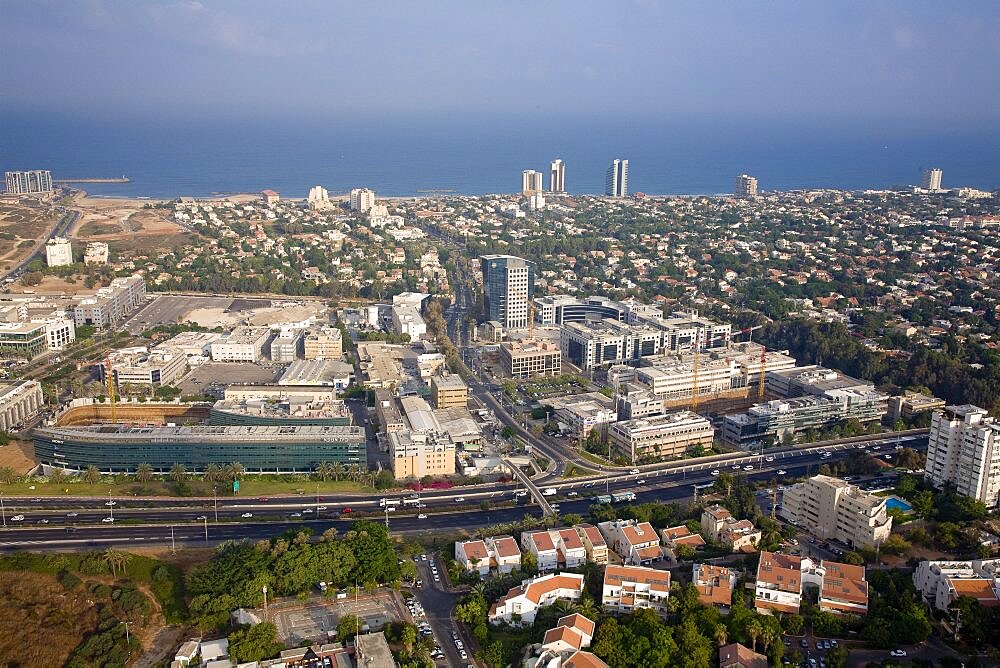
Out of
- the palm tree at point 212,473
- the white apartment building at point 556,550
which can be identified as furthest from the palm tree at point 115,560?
the white apartment building at point 556,550

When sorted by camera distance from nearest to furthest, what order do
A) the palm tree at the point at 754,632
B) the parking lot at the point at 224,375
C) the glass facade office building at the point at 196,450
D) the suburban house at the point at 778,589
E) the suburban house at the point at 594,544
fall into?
the palm tree at the point at 754,632 → the suburban house at the point at 778,589 → the suburban house at the point at 594,544 → the glass facade office building at the point at 196,450 → the parking lot at the point at 224,375

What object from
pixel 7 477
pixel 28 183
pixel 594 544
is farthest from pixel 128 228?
pixel 594 544

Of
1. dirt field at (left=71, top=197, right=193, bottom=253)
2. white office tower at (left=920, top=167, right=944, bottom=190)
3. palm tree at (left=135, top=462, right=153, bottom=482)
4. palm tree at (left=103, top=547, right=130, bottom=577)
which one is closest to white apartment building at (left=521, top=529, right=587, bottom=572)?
palm tree at (left=103, top=547, right=130, bottom=577)

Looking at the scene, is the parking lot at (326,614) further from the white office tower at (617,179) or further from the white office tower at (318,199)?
the white office tower at (617,179)

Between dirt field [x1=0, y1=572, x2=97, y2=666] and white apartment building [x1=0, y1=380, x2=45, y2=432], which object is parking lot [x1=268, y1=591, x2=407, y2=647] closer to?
dirt field [x1=0, y1=572, x2=97, y2=666]

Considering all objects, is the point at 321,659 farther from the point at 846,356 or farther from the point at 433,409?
the point at 846,356

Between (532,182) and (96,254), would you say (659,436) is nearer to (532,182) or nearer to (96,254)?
(96,254)
